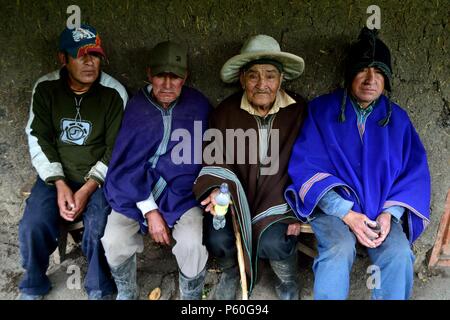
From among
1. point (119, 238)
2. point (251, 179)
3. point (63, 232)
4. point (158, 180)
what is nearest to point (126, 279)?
point (119, 238)

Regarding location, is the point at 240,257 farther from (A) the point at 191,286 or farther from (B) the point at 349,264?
(B) the point at 349,264

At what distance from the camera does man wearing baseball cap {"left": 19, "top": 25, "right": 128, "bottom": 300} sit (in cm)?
264

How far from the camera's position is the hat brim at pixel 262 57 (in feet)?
8.64

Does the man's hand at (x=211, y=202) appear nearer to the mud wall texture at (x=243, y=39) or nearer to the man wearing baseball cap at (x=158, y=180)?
the man wearing baseball cap at (x=158, y=180)

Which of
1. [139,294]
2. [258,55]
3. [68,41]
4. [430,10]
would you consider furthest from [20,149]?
[430,10]

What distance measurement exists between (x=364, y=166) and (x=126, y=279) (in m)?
1.69

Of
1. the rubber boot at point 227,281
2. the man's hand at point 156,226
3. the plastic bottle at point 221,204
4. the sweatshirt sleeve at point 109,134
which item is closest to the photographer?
the plastic bottle at point 221,204

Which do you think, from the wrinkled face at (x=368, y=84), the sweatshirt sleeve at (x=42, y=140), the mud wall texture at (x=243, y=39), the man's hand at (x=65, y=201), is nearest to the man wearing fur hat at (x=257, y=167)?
the mud wall texture at (x=243, y=39)

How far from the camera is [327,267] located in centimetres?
242

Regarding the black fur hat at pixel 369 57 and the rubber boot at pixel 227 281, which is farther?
the rubber boot at pixel 227 281

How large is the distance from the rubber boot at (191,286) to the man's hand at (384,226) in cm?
109

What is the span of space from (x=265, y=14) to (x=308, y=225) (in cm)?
151

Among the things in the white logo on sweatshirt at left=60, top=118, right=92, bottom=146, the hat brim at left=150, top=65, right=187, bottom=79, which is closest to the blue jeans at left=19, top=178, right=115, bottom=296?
the white logo on sweatshirt at left=60, top=118, right=92, bottom=146

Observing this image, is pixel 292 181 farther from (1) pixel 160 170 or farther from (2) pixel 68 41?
(2) pixel 68 41
